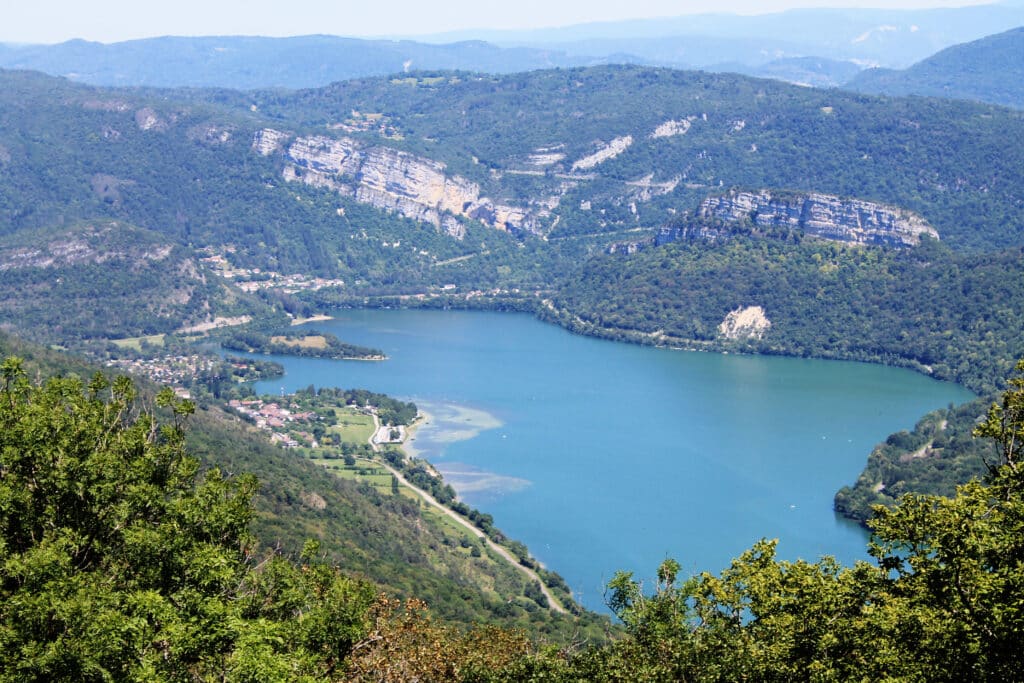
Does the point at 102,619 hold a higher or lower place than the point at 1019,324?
higher

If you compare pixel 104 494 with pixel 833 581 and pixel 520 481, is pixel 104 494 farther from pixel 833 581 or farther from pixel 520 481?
pixel 520 481

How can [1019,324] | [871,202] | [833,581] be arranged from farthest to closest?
[871,202]
[1019,324]
[833,581]

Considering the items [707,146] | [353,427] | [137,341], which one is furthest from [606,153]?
[353,427]

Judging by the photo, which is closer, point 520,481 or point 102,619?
point 102,619

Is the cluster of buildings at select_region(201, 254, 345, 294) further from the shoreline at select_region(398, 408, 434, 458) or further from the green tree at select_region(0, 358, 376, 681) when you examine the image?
the green tree at select_region(0, 358, 376, 681)

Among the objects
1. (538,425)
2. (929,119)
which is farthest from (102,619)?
(929,119)

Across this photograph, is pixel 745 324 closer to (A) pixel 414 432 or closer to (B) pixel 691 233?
(B) pixel 691 233

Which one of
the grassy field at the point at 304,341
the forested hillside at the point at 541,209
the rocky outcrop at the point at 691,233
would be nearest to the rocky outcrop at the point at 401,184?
the forested hillside at the point at 541,209
